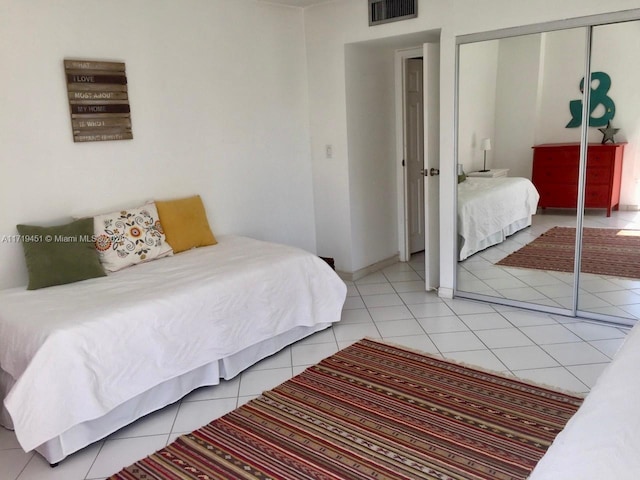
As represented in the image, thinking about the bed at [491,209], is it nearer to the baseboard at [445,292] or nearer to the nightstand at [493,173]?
the nightstand at [493,173]

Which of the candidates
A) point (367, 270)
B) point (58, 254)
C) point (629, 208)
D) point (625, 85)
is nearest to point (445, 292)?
point (367, 270)

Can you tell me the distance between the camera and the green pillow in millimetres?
2959

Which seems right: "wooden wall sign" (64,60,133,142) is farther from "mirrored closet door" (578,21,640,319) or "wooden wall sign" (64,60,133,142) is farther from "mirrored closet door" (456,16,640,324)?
"mirrored closet door" (578,21,640,319)

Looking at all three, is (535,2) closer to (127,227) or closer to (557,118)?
(557,118)

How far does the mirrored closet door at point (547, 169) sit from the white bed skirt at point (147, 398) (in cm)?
189

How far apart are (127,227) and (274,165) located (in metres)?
1.62

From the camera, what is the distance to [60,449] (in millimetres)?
2361

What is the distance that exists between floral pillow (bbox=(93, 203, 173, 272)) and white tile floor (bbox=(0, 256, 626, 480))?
990 mm

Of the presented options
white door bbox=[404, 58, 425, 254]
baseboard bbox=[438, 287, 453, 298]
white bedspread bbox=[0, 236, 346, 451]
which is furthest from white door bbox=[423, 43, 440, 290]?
white bedspread bbox=[0, 236, 346, 451]

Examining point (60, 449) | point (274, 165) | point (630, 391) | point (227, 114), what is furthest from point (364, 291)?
point (630, 391)

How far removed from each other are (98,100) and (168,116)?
0.55 metres

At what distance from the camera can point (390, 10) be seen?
4180 millimetres

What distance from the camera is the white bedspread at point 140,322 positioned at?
7.54 ft

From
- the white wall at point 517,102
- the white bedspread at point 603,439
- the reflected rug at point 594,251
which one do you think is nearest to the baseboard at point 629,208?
the reflected rug at point 594,251
